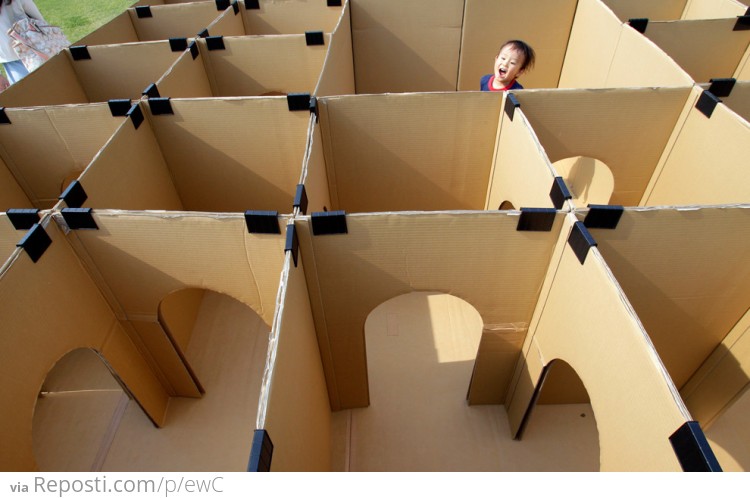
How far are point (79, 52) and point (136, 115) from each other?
124 cm

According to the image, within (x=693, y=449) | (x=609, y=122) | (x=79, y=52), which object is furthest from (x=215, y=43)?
(x=693, y=449)

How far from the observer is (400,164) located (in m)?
2.00

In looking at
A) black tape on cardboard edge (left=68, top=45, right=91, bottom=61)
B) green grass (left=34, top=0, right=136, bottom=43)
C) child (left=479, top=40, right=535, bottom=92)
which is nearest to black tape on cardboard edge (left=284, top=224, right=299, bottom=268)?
child (left=479, top=40, right=535, bottom=92)

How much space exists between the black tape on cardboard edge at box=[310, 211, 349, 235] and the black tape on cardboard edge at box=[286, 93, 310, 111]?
→ 29.0 inches

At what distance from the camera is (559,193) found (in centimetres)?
121

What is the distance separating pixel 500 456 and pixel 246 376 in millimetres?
1179

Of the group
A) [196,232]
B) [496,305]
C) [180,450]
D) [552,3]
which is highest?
[552,3]

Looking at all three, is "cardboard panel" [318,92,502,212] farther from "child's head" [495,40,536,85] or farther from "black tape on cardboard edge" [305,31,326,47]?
"black tape on cardboard edge" [305,31,326,47]

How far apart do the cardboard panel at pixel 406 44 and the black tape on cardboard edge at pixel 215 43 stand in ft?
3.14

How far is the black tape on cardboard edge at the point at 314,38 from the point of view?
2.35m

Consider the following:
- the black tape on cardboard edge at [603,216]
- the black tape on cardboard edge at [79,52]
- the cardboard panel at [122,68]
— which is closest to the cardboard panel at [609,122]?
the black tape on cardboard edge at [603,216]

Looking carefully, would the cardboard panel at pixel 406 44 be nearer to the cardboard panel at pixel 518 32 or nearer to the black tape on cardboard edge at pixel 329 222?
the cardboard panel at pixel 518 32

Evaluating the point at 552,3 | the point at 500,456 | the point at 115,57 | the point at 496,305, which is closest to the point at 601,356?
the point at 496,305
